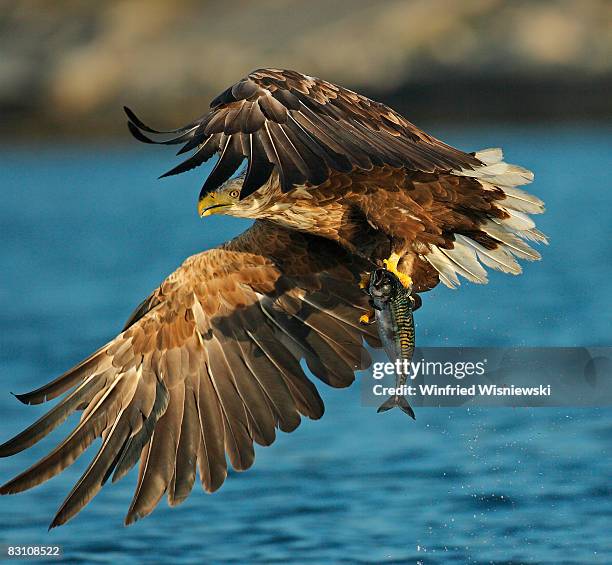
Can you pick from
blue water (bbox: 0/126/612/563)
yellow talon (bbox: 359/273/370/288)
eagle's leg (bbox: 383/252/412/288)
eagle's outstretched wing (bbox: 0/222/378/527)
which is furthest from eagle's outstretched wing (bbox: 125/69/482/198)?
blue water (bbox: 0/126/612/563)

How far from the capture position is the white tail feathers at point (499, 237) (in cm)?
681

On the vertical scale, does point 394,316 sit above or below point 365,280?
below

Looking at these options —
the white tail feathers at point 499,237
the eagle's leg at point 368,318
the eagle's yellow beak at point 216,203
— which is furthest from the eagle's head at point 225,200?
the white tail feathers at point 499,237

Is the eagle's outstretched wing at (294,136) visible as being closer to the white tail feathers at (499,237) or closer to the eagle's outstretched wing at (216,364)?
the white tail feathers at (499,237)

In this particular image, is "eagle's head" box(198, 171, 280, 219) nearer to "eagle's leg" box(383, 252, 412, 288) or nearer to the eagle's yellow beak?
the eagle's yellow beak

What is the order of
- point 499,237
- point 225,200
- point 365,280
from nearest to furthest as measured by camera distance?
point 365,280
point 225,200
point 499,237

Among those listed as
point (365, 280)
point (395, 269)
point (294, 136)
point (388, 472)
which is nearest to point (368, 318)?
point (365, 280)

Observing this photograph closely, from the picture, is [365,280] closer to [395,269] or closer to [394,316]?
[395,269]

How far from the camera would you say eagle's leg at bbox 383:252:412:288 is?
6.49 meters

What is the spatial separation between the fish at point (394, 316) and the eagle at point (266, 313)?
0.52 ft

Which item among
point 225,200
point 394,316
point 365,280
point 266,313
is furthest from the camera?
point 266,313

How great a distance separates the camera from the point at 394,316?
6.32m

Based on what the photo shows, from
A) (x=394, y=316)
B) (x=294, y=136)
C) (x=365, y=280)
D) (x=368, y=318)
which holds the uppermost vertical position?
(x=294, y=136)

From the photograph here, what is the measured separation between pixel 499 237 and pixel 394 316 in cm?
98
